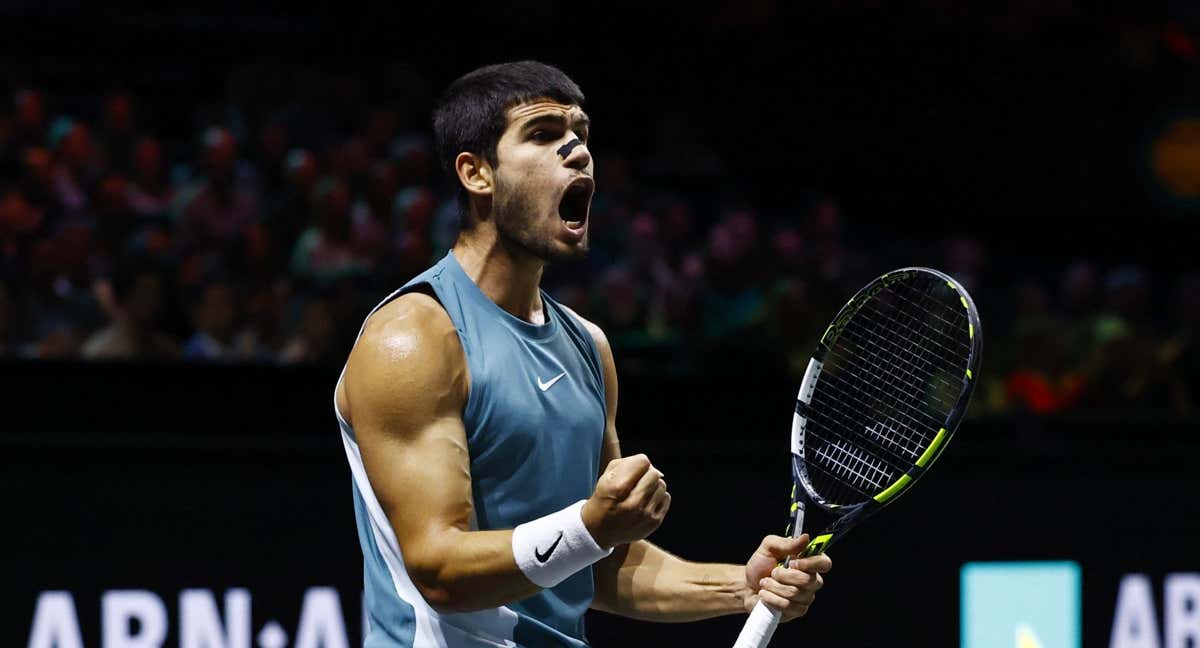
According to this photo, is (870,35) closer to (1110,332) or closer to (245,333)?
(1110,332)

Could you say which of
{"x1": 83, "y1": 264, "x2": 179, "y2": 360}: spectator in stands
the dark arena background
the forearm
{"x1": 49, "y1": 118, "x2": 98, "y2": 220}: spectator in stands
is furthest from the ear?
{"x1": 49, "y1": 118, "x2": 98, "y2": 220}: spectator in stands

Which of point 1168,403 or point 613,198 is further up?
point 613,198

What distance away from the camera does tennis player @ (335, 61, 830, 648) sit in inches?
100

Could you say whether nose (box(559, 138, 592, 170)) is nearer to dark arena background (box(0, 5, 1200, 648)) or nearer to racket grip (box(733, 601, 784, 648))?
racket grip (box(733, 601, 784, 648))

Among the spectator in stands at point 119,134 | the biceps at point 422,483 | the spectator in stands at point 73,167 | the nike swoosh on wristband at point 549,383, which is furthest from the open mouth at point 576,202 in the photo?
the spectator in stands at point 119,134

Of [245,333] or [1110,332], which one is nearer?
[245,333]

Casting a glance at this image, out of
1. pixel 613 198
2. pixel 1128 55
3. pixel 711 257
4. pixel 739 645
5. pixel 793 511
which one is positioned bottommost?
pixel 739 645

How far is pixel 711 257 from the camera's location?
8.33 meters

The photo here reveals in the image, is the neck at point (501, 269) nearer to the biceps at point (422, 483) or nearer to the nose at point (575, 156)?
the nose at point (575, 156)

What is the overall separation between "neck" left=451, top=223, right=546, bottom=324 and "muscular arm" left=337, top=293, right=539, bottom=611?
0.71 feet

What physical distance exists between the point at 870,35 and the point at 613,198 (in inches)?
145

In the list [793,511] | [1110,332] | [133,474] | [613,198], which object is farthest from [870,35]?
[793,511]

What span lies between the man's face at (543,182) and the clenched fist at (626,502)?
1.60 feet

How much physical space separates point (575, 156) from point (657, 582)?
34.2 inches
